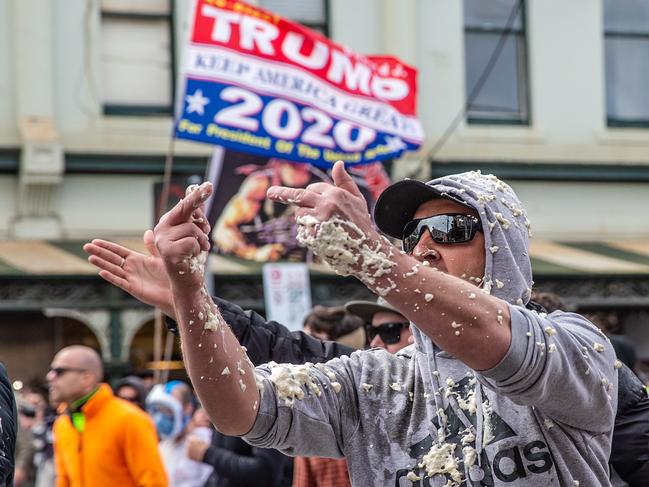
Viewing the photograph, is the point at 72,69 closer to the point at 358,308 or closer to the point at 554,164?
the point at 554,164

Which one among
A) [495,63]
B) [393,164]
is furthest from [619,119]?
[393,164]

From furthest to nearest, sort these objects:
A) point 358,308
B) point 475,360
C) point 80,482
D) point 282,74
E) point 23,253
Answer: point 23,253 → point 282,74 → point 80,482 → point 358,308 → point 475,360

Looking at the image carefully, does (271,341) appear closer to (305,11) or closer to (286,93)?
(286,93)

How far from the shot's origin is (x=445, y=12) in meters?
14.0

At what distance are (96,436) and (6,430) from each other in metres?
3.34

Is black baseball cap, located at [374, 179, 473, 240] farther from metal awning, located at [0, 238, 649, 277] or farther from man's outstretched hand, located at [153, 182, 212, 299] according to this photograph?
metal awning, located at [0, 238, 649, 277]

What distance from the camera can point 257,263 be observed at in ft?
41.5

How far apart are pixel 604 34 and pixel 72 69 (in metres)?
6.59

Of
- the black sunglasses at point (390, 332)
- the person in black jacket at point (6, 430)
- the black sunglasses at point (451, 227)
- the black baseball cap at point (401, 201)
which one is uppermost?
the black baseball cap at point (401, 201)

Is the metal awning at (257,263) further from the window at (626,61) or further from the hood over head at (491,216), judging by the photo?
the hood over head at (491,216)

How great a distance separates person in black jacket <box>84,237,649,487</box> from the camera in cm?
304

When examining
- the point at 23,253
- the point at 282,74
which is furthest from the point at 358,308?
the point at 23,253

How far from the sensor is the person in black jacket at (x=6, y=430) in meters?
3.26

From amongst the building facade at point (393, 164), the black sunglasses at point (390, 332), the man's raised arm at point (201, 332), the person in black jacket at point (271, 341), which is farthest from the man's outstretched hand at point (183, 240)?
the building facade at point (393, 164)
